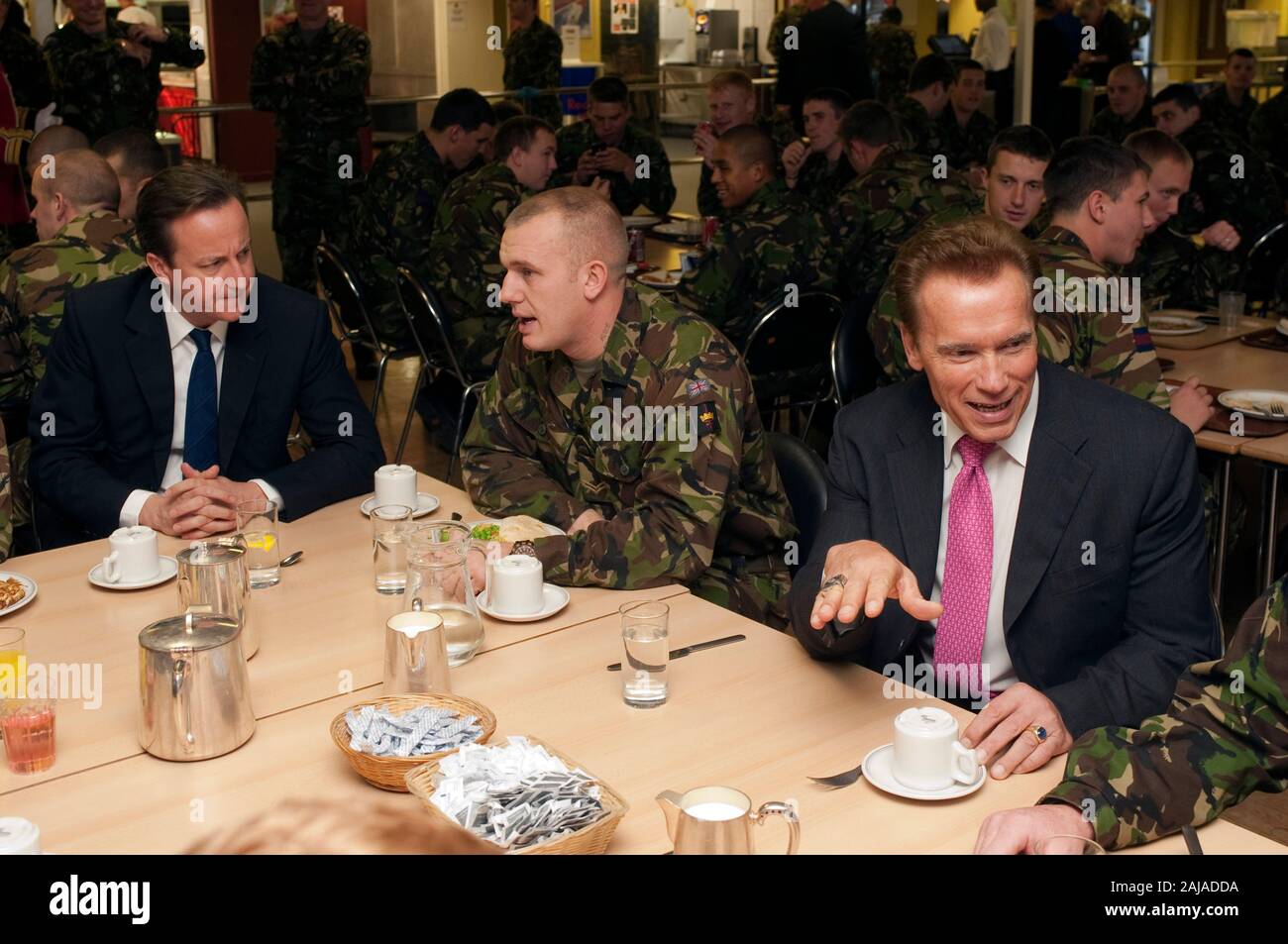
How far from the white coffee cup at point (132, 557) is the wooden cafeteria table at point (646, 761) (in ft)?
2.08

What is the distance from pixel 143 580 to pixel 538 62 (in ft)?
26.3

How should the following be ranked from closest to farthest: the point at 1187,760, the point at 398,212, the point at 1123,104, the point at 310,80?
1. the point at 1187,760
2. the point at 398,212
3. the point at 310,80
4. the point at 1123,104

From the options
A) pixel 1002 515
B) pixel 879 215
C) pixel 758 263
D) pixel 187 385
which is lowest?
pixel 1002 515

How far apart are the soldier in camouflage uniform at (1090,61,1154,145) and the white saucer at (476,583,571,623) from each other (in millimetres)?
6976

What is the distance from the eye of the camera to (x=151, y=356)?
3.04 m

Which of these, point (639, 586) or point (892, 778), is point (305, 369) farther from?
point (892, 778)

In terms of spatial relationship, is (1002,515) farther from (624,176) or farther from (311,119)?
(311,119)

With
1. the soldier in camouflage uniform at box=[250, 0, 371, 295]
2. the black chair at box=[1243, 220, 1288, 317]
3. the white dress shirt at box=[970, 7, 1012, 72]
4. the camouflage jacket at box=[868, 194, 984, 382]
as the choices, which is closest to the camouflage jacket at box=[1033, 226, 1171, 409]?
the camouflage jacket at box=[868, 194, 984, 382]

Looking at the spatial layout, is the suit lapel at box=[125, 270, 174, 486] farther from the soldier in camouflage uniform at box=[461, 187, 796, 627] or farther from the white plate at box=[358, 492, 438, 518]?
the soldier in camouflage uniform at box=[461, 187, 796, 627]

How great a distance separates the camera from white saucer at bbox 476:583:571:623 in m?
2.26

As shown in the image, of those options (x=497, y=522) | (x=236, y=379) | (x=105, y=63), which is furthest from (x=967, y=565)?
(x=105, y=63)

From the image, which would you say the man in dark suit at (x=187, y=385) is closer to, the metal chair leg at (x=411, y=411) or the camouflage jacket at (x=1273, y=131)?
the metal chair leg at (x=411, y=411)

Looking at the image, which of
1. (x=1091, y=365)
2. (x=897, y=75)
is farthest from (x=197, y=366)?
(x=897, y=75)

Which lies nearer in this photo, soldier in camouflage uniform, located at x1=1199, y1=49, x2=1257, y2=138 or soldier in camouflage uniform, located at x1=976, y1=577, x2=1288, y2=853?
soldier in camouflage uniform, located at x1=976, y1=577, x2=1288, y2=853
